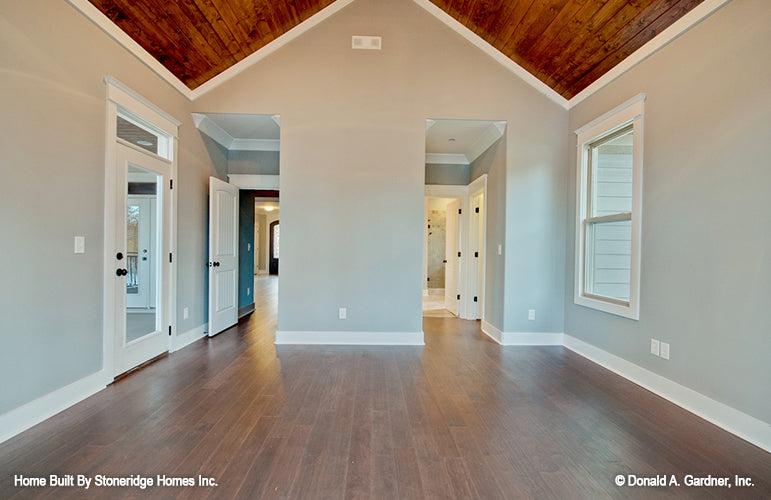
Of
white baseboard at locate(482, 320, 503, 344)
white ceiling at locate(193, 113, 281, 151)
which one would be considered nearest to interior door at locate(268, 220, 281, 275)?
white ceiling at locate(193, 113, 281, 151)

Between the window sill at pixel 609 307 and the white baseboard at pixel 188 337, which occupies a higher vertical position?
the window sill at pixel 609 307

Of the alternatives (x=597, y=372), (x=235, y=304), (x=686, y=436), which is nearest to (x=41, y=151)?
(x=235, y=304)

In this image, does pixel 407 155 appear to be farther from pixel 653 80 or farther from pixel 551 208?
pixel 653 80

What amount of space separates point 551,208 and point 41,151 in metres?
4.68

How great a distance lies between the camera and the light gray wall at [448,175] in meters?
5.43

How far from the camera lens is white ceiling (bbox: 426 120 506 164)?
404 cm

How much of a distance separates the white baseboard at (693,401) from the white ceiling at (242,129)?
14.7 ft

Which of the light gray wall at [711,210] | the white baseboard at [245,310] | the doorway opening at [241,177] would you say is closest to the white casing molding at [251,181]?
the doorway opening at [241,177]

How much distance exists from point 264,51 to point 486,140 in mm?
3016

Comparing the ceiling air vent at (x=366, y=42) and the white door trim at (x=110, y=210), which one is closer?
the white door trim at (x=110, y=210)

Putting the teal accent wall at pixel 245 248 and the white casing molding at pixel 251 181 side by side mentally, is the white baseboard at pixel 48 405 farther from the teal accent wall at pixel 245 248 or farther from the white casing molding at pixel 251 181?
the white casing molding at pixel 251 181

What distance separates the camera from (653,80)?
2781 millimetres

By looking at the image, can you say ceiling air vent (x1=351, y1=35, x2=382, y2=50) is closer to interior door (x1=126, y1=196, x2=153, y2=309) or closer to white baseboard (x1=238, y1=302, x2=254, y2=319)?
interior door (x1=126, y1=196, x2=153, y2=309)

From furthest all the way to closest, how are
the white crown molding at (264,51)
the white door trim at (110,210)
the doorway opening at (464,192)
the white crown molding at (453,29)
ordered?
the doorway opening at (464,192) < the white crown molding at (264,51) < the white crown molding at (453,29) < the white door trim at (110,210)
